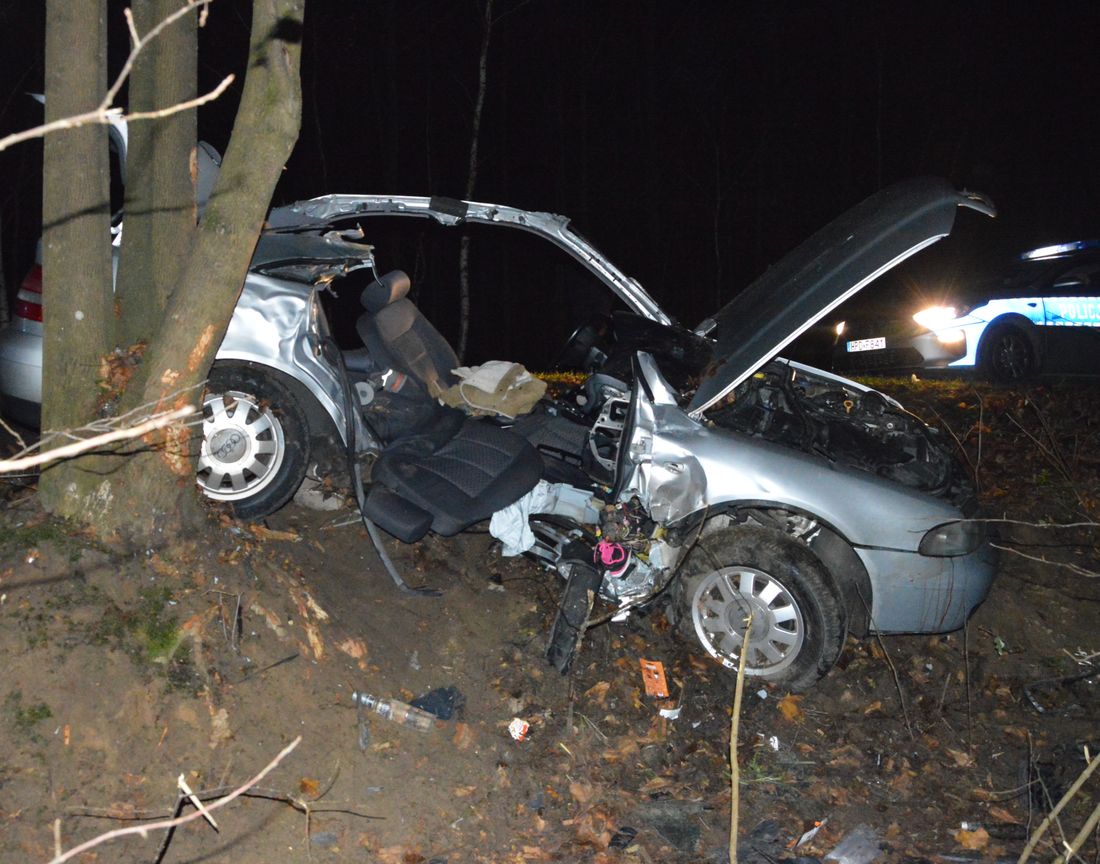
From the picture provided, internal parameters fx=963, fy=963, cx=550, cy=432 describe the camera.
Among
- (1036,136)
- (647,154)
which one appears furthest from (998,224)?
(647,154)

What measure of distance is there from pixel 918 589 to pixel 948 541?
0.99ft

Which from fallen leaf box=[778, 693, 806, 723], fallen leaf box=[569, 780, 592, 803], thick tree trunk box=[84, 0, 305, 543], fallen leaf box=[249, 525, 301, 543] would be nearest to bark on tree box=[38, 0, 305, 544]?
thick tree trunk box=[84, 0, 305, 543]

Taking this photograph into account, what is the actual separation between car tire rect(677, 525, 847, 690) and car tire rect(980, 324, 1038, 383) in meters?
6.98

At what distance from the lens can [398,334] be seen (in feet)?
19.0

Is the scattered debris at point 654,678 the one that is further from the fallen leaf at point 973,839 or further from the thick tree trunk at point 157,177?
the thick tree trunk at point 157,177

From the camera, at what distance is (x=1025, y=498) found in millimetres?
7402

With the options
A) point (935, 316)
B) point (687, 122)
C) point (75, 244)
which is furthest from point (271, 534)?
point (687, 122)

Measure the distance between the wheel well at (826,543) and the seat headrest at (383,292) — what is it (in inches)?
89.5

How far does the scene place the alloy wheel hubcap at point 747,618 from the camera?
16.6 feet

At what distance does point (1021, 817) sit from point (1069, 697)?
134 centimetres

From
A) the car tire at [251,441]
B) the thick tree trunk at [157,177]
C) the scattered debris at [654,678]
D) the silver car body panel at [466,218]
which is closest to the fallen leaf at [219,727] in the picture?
the car tire at [251,441]

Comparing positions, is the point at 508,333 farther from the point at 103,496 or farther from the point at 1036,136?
the point at 103,496

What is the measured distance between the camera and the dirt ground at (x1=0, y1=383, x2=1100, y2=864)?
12.2 feet

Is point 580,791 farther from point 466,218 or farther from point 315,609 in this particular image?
point 466,218
